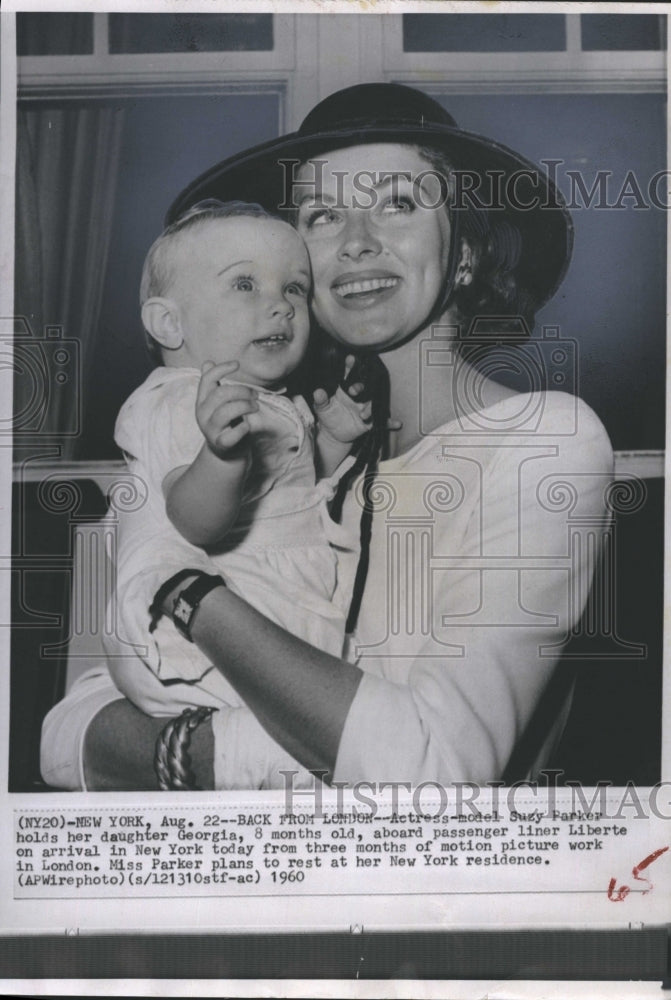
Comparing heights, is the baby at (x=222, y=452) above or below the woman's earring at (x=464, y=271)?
below

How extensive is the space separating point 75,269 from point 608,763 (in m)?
1.54

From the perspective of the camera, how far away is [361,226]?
86.5 inches

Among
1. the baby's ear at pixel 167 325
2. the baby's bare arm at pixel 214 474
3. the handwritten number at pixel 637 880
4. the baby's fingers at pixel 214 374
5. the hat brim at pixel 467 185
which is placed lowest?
the handwritten number at pixel 637 880

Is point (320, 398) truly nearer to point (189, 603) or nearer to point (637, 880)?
point (189, 603)

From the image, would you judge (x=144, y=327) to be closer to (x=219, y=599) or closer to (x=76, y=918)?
(x=219, y=599)

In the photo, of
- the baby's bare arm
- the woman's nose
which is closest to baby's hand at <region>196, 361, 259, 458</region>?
the baby's bare arm

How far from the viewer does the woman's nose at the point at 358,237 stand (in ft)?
7.20

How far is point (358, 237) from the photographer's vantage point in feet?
7.20

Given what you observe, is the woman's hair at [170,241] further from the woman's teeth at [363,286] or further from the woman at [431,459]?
the woman's teeth at [363,286]

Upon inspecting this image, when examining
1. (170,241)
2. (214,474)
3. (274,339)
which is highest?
(170,241)

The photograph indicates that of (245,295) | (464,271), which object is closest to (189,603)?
(245,295)

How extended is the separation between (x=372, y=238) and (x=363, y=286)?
0.10 metres

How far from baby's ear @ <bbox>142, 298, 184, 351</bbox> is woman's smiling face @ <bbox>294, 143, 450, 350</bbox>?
292mm

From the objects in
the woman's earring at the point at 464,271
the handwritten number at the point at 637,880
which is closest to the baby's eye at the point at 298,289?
the woman's earring at the point at 464,271
